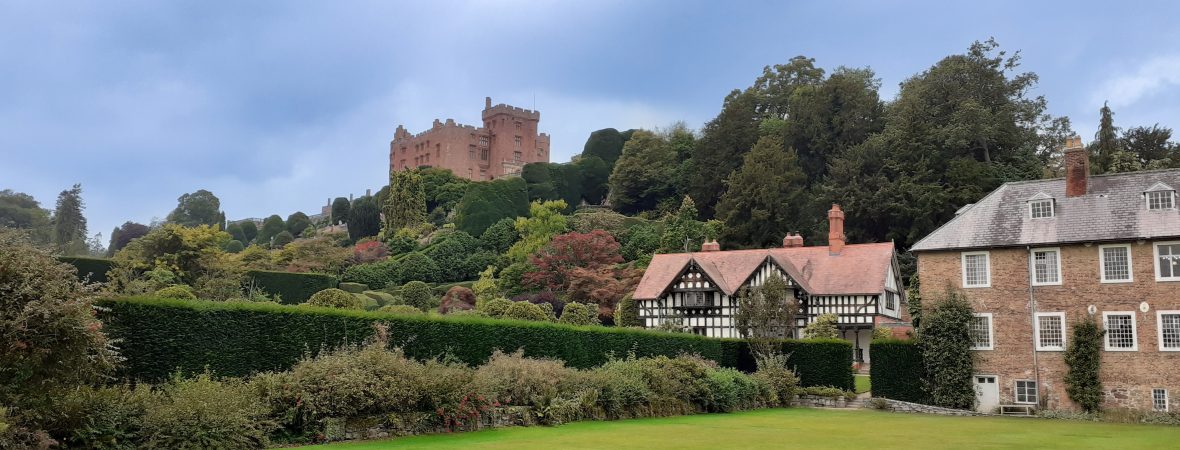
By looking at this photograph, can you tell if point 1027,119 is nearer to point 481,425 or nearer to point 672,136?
point 672,136

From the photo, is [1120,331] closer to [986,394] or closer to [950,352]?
[986,394]

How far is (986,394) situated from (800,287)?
11.2 metres

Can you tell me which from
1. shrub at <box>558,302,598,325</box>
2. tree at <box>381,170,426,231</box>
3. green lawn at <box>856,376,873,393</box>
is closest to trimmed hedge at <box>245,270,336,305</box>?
shrub at <box>558,302,598,325</box>

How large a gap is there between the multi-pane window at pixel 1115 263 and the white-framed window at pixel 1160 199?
140 centimetres

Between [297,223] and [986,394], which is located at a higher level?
[297,223]

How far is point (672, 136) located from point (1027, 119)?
3360cm

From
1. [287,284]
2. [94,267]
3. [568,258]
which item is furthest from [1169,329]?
[94,267]

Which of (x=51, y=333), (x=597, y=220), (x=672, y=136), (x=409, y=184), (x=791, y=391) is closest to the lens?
(x=51, y=333)

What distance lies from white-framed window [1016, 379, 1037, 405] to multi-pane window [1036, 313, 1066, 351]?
1013mm

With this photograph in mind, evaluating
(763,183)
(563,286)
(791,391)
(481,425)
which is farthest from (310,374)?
(763,183)

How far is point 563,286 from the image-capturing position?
158 ft

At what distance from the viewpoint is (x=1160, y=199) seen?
24609 millimetres

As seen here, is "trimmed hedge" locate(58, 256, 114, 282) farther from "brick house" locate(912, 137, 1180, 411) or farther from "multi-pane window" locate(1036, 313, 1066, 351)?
"multi-pane window" locate(1036, 313, 1066, 351)

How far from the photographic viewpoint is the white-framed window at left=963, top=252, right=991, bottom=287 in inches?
1032
